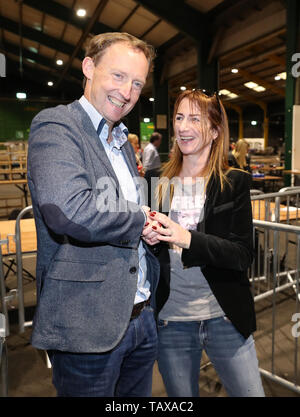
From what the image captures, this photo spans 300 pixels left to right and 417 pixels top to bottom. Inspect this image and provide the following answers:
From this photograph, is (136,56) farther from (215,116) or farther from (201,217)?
(201,217)

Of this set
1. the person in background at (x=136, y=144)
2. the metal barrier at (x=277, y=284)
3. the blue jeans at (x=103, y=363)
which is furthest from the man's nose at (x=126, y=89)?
the person in background at (x=136, y=144)

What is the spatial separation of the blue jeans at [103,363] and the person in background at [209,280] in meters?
0.18

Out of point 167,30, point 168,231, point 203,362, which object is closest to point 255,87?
point 167,30

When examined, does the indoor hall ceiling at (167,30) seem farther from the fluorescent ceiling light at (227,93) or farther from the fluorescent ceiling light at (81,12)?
the fluorescent ceiling light at (227,93)

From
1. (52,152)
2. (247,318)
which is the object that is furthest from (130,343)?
(52,152)

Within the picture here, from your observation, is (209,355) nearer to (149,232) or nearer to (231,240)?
(231,240)

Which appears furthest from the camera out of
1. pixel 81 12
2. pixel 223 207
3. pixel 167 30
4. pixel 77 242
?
pixel 167 30

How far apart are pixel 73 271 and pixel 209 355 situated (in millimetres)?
823

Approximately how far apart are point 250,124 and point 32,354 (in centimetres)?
3124

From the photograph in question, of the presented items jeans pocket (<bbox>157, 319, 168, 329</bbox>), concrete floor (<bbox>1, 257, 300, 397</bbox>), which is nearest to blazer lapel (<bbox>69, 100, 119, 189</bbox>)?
jeans pocket (<bbox>157, 319, 168, 329</bbox>)

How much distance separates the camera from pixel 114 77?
1204 mm

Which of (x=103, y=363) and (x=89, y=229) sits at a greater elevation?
(x=89, y=229)

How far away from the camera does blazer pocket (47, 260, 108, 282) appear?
103cm

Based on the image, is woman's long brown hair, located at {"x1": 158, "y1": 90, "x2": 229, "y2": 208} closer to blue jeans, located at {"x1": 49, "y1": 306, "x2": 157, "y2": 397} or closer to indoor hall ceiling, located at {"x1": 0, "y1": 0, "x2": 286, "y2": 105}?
blue jeans, located at {"x1": 49, "y1": 306, "x2": 157, "y2": 397}
